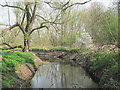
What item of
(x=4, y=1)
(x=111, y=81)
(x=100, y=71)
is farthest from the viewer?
(x=4, y=1)

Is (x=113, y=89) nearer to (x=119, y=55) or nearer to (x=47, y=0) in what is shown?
Answer: (x=119, y=55)

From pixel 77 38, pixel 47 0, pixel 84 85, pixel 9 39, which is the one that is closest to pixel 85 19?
pixel 77 38

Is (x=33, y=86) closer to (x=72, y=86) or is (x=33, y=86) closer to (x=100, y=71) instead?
(x=72, y=86)

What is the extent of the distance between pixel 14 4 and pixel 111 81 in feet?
31.6

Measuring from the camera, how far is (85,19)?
21609mm

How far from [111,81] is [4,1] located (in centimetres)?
961

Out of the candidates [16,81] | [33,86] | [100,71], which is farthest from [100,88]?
[16,81]

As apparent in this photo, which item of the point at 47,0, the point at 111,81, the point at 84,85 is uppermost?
the point at 47,0

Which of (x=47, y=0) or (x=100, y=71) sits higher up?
(x=47, y=0)

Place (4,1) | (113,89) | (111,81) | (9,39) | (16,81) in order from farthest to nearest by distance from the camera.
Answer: (4,1)
(9,39)
(16,81)
(111,81)
(113,89)

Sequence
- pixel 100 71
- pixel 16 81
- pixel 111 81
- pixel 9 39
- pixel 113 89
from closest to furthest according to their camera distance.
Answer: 1. pixel 113 89
2. pixel 111 81
3. pixel 16 81
4. pixel 100 71
5. pixel 9 39

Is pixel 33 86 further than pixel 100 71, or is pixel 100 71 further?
pixel 100 71

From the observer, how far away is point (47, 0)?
400 inches

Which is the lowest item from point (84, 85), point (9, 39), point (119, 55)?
point (84, 85)
